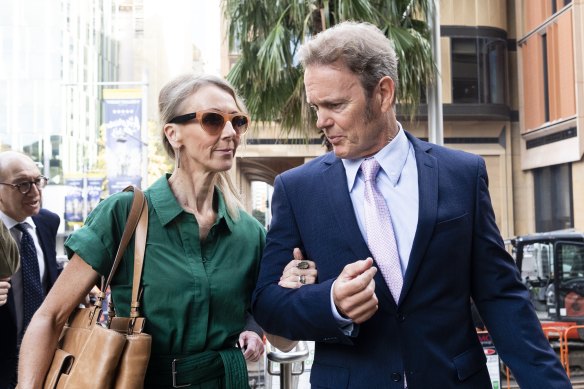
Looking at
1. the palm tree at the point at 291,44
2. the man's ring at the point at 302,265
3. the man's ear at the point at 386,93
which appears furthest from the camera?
the palm tree at the point at 291,44

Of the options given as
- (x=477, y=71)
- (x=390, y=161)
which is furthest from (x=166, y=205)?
(x=477, y=71)

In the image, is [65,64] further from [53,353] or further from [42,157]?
[53,353]

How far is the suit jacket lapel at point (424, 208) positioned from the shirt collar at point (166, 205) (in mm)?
869

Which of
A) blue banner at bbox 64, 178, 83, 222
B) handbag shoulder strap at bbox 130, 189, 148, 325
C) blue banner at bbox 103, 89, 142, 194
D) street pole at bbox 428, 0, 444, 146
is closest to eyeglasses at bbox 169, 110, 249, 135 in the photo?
handbag shoulder strap at bbox 130, 189, 148, 325

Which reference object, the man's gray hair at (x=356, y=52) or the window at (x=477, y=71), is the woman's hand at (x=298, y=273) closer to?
the man's gray hair at (x=356, y=52)

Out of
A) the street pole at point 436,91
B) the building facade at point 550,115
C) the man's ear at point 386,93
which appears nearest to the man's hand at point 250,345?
the man's ear at point 386,93

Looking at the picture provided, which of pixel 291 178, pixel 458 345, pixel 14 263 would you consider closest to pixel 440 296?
pixel 458 345

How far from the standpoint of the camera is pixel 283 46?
10805 mm

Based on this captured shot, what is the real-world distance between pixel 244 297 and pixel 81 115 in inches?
2247

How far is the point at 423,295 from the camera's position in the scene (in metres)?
2.23

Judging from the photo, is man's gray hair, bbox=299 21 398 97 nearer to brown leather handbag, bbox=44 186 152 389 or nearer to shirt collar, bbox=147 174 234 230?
shirt collar, bbox=147 174 234 230

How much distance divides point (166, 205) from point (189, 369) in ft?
2.03

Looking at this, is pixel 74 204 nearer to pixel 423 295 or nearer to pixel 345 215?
pixel 345 215

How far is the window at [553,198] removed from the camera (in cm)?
2305
